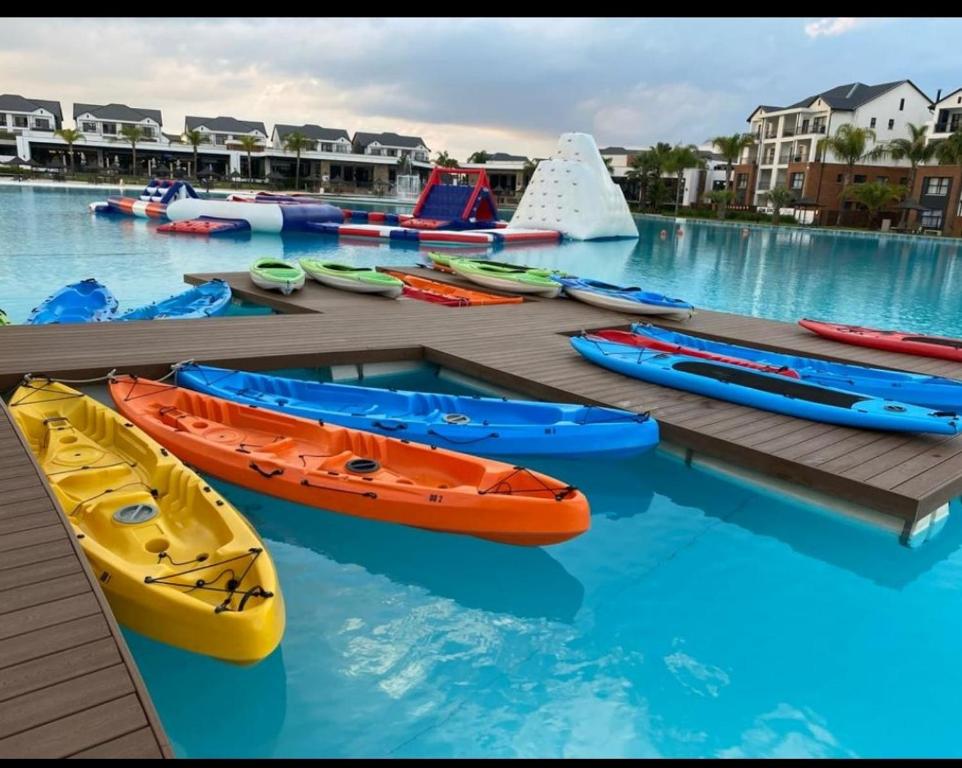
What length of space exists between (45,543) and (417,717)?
93.8 inches

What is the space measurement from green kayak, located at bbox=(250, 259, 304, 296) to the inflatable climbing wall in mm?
24721

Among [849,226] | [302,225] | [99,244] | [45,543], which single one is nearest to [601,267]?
[302,225]

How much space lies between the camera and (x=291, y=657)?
4488mm

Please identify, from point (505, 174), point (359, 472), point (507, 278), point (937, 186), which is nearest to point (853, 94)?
point (937, 186)

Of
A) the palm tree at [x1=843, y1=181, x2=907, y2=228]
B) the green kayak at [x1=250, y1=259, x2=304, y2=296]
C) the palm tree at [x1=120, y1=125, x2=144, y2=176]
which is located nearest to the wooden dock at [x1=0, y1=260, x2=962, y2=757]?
the green kayak at [x1=250, y1=259, x2=304, y2=296]

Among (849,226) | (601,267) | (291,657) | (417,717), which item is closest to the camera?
(417,717)

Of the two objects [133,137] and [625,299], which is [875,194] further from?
[133,137]

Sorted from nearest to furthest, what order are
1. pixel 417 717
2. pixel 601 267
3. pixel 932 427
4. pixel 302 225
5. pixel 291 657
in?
pixel 417 717
pixel 291 657
pixel 932 427
pixel 601 267
pixel 302 225

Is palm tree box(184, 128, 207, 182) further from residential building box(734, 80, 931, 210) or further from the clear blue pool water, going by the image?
the clear blue pool water

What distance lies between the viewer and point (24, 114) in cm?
6644

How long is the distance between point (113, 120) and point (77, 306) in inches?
2728

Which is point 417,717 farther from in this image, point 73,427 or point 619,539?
point 73,427

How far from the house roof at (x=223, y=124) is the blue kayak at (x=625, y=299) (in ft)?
231

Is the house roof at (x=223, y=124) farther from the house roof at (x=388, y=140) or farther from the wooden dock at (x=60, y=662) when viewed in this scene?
the wooden dock at (x=60, y=662)
